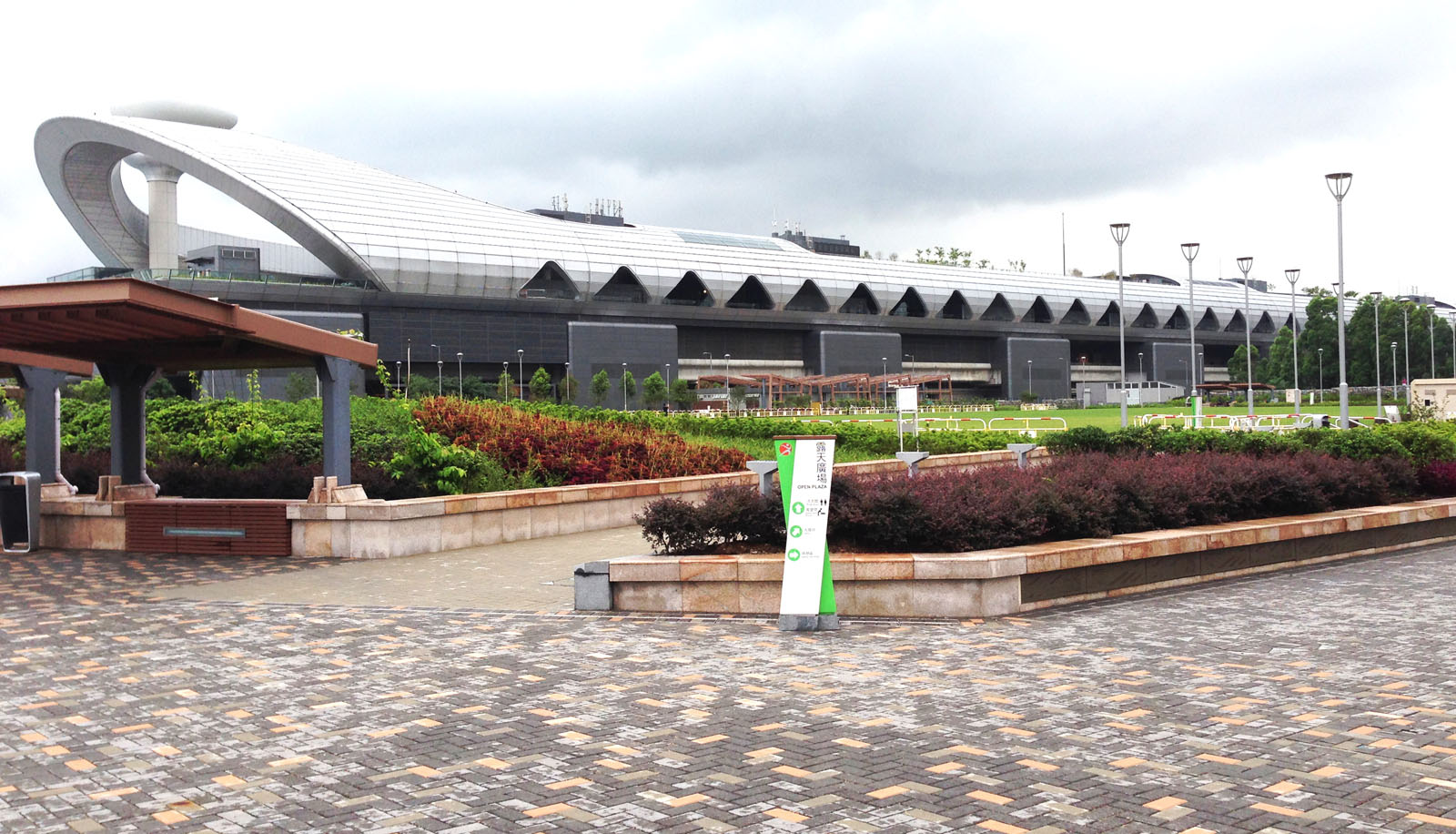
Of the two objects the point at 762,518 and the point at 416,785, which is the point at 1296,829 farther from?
the point at 762,518

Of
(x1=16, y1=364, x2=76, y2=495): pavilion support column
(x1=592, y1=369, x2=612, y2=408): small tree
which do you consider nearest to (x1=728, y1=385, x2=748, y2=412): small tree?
(x1=592, y1=369, x2=612, y2=408): small tree

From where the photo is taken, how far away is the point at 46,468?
15359 mm

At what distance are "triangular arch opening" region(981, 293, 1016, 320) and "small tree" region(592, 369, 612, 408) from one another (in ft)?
131

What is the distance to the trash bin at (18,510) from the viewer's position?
14.0m

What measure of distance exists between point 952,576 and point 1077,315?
338ft

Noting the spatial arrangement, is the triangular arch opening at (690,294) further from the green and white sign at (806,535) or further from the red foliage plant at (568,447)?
the green and white sign at (806,535)

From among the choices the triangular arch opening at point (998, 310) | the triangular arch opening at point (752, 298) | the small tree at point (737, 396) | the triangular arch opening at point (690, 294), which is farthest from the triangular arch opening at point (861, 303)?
the small tree at point (737, 396)

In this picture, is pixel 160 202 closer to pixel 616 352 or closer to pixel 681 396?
pixel 616 352

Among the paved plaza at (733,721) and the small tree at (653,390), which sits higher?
the small tree at (653,390)

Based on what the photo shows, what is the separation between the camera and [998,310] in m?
102

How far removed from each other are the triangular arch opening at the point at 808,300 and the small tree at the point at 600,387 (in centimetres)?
→ 2087

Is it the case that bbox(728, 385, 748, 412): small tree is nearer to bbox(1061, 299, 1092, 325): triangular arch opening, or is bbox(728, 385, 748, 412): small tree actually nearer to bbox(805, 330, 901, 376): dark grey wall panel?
bbox(805, 330, 901, 376): dark grey wall panel

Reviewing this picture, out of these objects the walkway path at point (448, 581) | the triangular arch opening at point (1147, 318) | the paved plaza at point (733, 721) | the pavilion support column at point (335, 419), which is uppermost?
the triangular arch opening at point (1147, 318)

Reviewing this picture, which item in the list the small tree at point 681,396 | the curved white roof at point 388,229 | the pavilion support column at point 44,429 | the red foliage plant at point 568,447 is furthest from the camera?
the small tree at point 681,396
